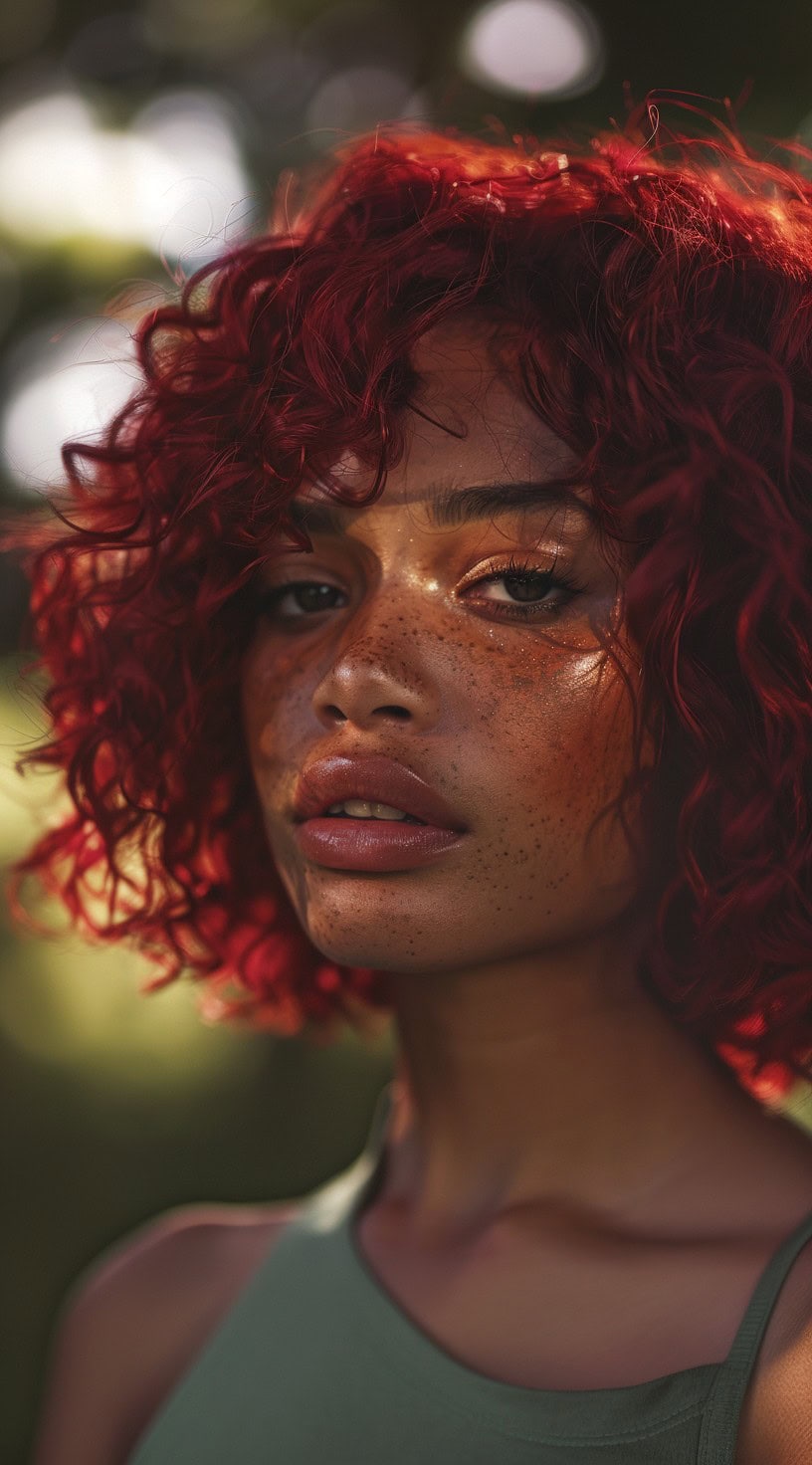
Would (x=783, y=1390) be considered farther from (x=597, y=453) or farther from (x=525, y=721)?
(x=597, y=453)

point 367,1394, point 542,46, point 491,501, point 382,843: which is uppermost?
point 542,46

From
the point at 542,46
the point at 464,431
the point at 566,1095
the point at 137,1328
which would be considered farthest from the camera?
the point at 542,46

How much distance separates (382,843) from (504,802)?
98 mm

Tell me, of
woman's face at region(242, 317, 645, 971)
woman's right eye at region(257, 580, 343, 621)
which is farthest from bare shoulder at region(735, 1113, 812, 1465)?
woman's right eye at region(257, 580, 343, 621)

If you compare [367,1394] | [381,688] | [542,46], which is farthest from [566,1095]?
[542,46]

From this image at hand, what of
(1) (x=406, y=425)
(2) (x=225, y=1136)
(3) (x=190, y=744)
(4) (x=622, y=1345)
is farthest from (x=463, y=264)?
(2) (x=225, y=1136)

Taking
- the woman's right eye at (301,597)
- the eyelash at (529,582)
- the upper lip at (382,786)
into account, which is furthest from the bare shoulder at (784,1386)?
the woman's right eye at (301,597)

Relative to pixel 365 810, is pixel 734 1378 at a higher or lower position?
lower

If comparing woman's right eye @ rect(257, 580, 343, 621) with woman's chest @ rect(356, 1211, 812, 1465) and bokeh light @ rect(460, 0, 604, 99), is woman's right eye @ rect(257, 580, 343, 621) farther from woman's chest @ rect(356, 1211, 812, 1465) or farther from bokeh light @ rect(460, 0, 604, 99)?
bokeh light @ rect(460, 0, 604, 99)

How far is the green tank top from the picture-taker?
979 millimetres

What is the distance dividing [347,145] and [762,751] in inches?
30.8

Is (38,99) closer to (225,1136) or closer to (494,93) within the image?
(494,93)

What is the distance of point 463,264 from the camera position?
3.56 feet

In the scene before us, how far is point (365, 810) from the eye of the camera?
3.50 ft
